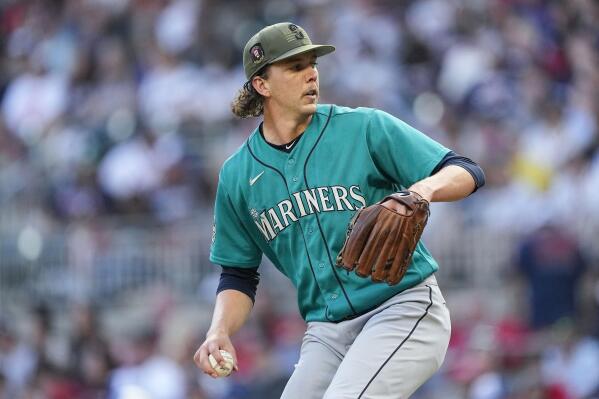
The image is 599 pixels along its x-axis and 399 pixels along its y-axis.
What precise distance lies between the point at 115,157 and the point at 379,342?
29.4 ft

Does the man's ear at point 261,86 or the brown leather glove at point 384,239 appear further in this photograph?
the man's ear at point 261,86

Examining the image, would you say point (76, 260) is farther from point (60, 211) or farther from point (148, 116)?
point (148, 116)

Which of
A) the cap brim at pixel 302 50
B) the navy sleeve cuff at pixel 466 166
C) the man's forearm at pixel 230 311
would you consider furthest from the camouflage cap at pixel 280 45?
the man's forearm at pixel 230 311

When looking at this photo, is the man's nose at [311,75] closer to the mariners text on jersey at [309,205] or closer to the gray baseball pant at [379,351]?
the mariners text on jersey at [309,205]

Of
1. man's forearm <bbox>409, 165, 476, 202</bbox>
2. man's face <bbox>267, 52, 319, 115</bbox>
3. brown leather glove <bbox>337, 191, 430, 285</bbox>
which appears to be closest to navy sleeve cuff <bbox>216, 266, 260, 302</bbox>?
man's face <bbox>267, 52, 319, 115</bbox>

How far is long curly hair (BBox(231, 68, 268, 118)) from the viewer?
530 centimetres

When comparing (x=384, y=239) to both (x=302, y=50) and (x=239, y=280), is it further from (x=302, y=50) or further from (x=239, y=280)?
(x=239, y=280)

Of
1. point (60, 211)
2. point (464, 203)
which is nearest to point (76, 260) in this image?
point (60, 211)

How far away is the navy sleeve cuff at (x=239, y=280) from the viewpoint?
528cm

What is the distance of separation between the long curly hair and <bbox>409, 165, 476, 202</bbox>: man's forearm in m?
1.07

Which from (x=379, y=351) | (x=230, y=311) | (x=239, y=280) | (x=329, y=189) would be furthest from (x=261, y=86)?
(x=379, y=351)

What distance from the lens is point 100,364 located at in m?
10.1

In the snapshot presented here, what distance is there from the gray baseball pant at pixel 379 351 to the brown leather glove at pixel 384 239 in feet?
1.09

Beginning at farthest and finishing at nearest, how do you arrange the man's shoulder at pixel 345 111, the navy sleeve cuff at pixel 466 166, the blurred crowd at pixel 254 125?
1. the blurred crowd at pixel 254 125
2. the man's shoulder at pixel 345 111
3. the navy sleeve cuff at pixel 466 166
